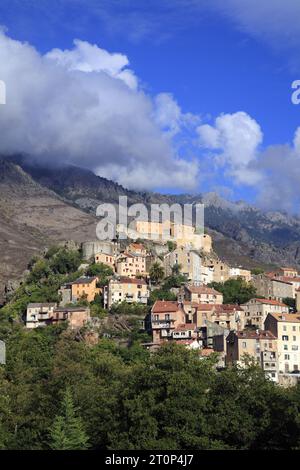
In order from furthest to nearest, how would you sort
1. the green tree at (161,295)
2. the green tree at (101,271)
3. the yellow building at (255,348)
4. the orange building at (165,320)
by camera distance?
the green tree at (101,271)
the green tree at (161,295)
the orange building at (165,320)
the yellow building at (255,348)

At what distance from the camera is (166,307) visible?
121 meters

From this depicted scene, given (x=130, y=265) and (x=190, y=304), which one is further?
(x=130, y=265)

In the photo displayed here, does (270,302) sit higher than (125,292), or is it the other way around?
(125,292)

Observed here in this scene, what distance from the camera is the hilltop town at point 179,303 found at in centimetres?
11281

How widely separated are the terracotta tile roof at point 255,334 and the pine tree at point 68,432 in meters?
47.6

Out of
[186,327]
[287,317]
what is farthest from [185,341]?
[287,317]

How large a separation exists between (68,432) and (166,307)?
5741 cm

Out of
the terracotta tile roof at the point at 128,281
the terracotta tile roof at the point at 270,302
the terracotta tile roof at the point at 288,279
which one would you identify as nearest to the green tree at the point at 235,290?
the terracotta tile roof at the point at 270,302

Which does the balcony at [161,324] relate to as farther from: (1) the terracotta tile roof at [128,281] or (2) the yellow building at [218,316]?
(1) the terracotta tile roof at [128,281]

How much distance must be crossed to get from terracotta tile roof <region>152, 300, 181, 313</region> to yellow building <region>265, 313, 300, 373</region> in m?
14.8

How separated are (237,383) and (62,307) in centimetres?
6158

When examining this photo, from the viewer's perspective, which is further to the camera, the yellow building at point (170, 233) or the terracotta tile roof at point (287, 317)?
the yellow building at point (170, 233)

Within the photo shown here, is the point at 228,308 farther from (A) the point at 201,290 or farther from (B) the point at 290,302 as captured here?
(B) the point at 290,302

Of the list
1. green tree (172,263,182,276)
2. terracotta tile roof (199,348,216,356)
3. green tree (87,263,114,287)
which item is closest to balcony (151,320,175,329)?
terracotta tile roof (199,348,216,356)
